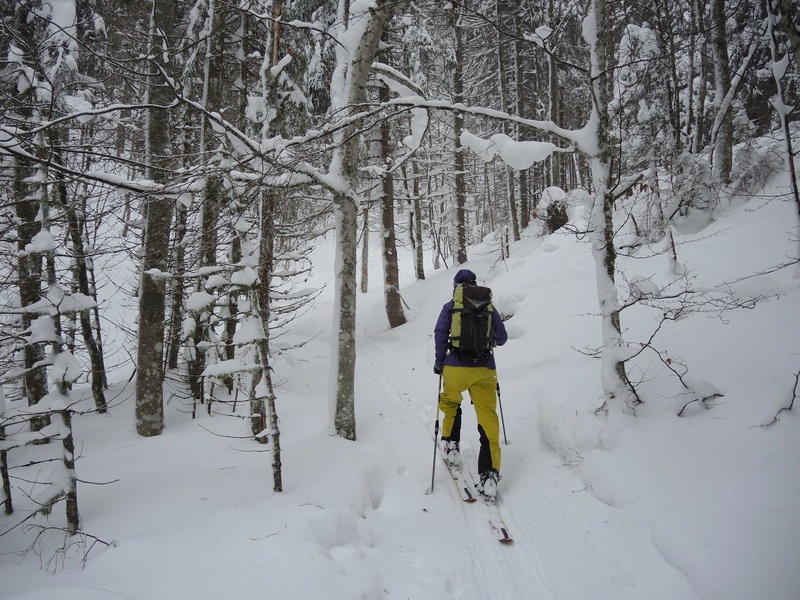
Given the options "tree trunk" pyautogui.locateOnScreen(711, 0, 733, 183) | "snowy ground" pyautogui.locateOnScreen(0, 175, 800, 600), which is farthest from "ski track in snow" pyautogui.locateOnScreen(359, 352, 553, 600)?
"tree trunk" pyautogui.locateOnScreen(711, 0, 733, 183)

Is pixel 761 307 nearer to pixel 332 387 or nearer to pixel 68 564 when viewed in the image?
pixel 332 387

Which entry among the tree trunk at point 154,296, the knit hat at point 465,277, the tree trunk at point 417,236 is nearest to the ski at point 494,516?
the knit hat at point 465,277

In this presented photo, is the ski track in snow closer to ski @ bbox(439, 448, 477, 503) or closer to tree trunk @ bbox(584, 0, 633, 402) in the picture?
ski @ bbox(439, 448, 477, 503)

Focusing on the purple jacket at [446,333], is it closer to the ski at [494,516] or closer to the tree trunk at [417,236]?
the ski at [494,516]

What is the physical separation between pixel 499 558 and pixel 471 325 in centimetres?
231

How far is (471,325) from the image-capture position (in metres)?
4.72

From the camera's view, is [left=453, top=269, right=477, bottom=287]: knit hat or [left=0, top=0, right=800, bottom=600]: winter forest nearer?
[left=0, top=0, right=800, bottom=600]: winter forest

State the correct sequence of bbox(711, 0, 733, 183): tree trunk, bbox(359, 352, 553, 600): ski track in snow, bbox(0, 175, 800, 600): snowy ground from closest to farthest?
bbox(0, 175, 800, 600): snowy ground → bbox(359, 352, 553, 600): ski track in snow → bbox(711, 0, 733, 183): tree trunk

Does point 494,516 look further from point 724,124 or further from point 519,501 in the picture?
point 724,124

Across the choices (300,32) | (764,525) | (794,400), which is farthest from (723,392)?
(300,32)

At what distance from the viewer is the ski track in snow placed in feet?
10.5

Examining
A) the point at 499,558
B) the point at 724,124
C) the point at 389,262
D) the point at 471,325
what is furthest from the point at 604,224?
the point at 389,262

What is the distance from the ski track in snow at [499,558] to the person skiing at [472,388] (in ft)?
0.87

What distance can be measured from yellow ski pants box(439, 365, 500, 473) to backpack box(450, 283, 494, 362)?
0.20 metres
